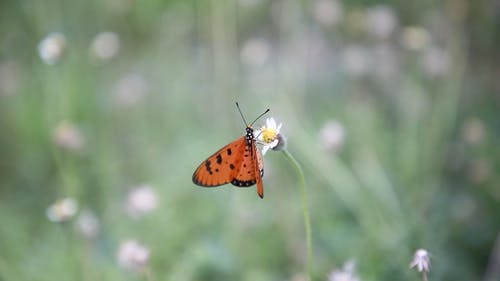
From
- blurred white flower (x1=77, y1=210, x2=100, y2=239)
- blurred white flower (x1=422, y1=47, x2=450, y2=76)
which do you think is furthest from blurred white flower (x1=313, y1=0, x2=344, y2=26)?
blurred white flower (x1=77, y1=210, x2=100, y2=239)

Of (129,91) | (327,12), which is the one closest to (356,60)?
(327,12)

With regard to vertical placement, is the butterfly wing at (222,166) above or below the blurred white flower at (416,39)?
below

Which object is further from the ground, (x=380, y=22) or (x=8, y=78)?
(x=8, y=78)

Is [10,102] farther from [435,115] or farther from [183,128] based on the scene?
[435,115]

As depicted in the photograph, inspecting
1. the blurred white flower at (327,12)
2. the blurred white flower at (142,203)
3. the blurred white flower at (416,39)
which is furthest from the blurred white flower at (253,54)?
the blurred white flower at (142,203)

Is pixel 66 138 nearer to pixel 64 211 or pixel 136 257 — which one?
pixel 64 211

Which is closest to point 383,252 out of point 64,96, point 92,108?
point 64,96

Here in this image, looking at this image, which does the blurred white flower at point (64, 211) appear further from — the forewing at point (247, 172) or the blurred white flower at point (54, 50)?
the forewing at point (247, 172)
